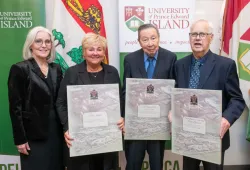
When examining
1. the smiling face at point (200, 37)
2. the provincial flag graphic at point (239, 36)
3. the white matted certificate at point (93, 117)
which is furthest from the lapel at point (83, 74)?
the provincial flag graphic at point (239, 36)

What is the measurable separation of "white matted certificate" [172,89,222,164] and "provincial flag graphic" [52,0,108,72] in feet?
4.93

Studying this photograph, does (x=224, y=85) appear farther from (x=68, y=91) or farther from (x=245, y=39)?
(x=245, y=39)

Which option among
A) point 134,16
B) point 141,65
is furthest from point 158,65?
point 134,16

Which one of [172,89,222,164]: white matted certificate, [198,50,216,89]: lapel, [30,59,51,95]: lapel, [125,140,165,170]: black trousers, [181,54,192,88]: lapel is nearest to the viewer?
[172,89,222,164]: white matted certificate

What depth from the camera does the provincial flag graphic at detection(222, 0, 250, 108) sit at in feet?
9.74

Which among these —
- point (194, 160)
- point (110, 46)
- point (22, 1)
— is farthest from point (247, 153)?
point (22, 1)

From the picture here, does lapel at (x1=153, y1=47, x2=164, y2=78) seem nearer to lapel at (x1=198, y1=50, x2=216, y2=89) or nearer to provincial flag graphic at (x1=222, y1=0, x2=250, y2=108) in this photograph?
lapel at (x1=198, y1=50, x2=216, y2=89)

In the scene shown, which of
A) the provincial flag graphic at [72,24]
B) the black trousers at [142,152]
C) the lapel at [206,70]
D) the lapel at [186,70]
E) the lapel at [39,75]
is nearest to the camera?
the lapel at [206,70]

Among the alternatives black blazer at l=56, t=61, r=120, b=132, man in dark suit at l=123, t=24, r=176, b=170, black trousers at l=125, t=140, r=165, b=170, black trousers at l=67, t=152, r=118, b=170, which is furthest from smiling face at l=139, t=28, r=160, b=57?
black trousers at l=67, t=152, r=118, b=170

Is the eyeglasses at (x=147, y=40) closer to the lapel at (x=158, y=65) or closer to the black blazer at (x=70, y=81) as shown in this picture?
the lapel at (x=158, y=65)

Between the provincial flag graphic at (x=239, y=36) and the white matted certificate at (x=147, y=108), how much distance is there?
4.53 feet

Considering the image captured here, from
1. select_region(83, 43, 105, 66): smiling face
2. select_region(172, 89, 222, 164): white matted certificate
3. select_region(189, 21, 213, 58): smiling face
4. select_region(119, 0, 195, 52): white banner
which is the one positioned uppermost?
select_region(119, 0, 195, 52): white banner

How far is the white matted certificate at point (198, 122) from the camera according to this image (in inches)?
70.2

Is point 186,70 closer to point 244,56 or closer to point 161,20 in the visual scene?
point 161,20
